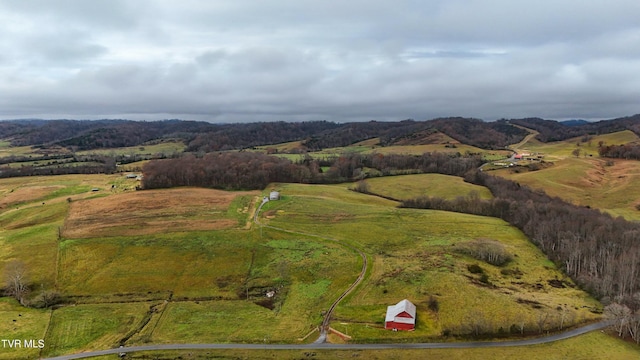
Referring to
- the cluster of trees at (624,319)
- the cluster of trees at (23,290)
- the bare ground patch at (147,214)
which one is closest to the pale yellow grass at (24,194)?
the bare ground patch at (147,214)

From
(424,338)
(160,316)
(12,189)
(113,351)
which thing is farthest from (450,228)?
(12,189)

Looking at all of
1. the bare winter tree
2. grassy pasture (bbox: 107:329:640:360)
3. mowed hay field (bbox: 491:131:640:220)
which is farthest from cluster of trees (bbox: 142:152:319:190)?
mowed hay field (bbox: 491:131:640:220)

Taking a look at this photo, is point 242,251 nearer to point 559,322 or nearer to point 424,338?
point 424,338

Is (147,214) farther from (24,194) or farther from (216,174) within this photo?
(24,194)

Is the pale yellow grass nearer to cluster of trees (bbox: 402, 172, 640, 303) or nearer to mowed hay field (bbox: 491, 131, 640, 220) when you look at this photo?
cluster of trees (bbox: 402, 172, 640, 303)

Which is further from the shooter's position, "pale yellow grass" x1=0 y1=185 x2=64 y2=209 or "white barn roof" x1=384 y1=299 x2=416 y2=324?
"pale yellow grass" x1=0 y1=185 x2=64 y2=209

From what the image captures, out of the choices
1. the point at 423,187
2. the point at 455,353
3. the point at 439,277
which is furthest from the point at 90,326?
the point at 423,187

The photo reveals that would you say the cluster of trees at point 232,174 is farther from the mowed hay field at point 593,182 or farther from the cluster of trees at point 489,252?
the cluster of trees at point 489,252
